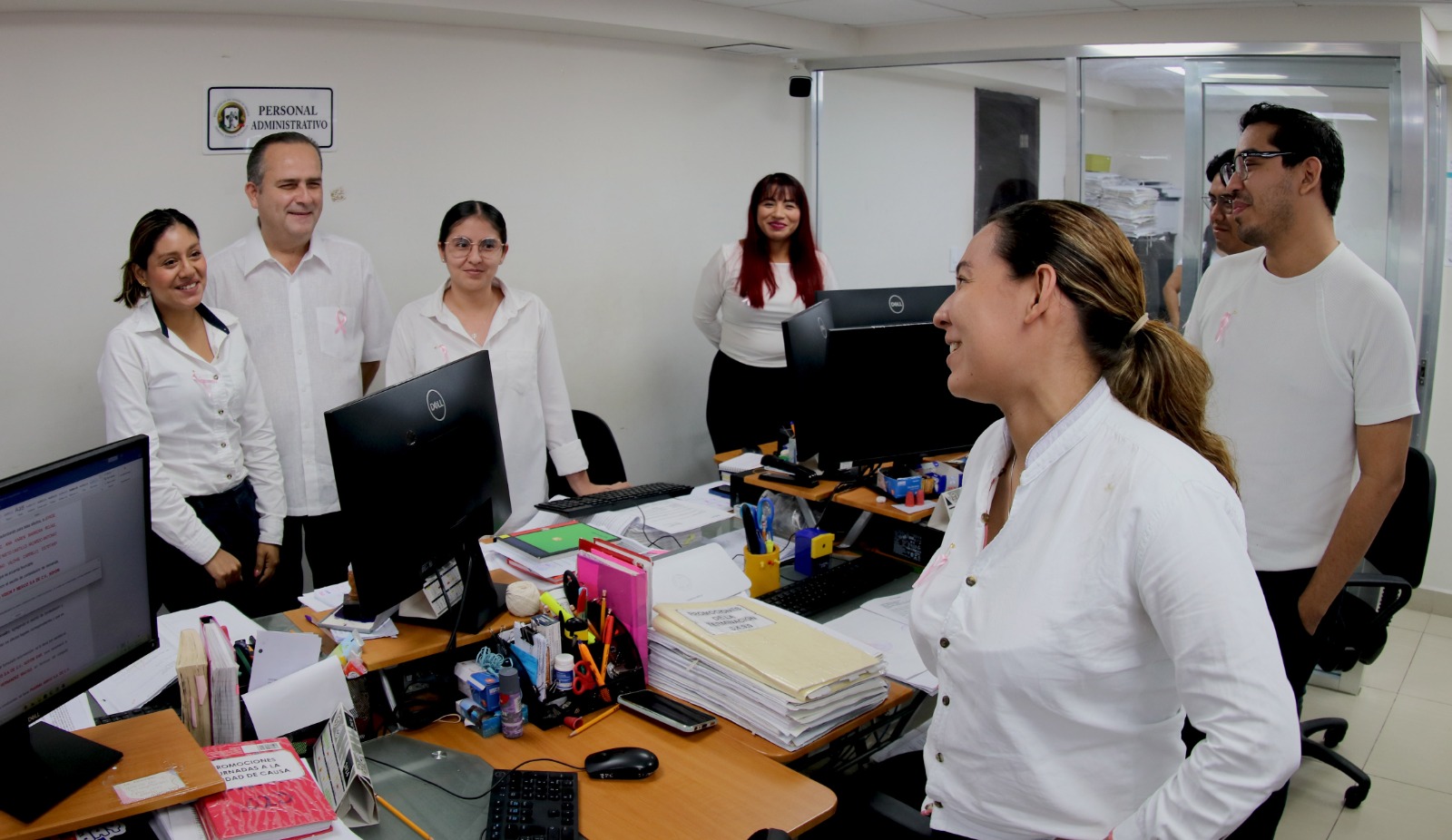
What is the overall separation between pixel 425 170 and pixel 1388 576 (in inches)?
139

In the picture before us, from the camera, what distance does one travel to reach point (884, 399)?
2857 millimetres

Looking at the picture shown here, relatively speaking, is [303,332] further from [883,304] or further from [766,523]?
[883,304]

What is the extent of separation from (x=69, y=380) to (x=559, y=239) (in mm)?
1920

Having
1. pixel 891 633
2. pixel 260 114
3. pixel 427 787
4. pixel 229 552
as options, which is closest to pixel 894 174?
pixel 260 114

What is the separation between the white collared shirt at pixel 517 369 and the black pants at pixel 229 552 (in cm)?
59

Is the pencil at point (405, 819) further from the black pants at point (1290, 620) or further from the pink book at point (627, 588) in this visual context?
the black pants at point (1290, 620)

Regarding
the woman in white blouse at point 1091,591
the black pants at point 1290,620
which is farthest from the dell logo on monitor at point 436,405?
the black pants at point 1290,620

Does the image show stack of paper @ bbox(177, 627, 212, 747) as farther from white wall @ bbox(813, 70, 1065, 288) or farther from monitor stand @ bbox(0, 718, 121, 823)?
white wall @ bbox(813, 70, 1065, 288)

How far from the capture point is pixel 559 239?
14.7 ft

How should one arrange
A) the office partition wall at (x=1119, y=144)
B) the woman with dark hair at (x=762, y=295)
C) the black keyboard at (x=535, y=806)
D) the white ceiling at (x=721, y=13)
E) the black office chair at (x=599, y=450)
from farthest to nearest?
the woman with dark hair at (x=762, y=295)
the office partition wall at (x=1119, y=144)
the black office chair at (x=599, y=450)
the white ceiling at (x=721, y=13)
the black keyboard at (x=535, y=806)

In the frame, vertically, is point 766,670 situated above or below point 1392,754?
above

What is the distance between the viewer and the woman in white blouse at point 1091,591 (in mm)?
1197

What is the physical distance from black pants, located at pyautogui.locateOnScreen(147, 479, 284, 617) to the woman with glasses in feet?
1.90

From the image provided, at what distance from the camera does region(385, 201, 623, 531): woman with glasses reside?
3.28m
